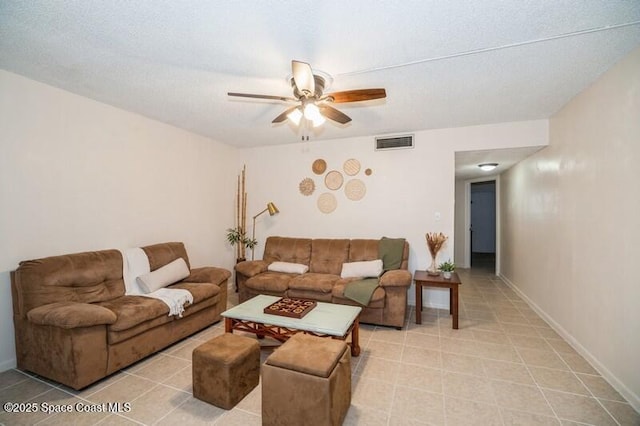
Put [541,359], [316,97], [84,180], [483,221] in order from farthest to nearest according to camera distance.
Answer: [483,221]
[84,180]
[541,359]
[316,97]

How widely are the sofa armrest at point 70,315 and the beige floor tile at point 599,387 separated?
3785 mm

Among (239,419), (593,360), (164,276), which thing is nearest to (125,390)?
(239,419)

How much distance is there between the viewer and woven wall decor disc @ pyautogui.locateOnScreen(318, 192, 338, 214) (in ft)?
14.9

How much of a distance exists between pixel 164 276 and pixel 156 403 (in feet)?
4.71

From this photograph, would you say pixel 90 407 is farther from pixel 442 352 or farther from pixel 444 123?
pixel 444 123

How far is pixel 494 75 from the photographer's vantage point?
2.38 m

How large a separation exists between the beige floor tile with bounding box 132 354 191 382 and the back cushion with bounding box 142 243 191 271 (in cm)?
105

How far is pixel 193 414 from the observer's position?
188cm

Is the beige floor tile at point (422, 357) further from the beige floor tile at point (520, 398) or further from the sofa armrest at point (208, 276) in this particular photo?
the sofa armrest at point (208, 276)

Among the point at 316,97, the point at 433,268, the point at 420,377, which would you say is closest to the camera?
the point at 316,97

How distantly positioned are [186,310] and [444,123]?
3871 mm

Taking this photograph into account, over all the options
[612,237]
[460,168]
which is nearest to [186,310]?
[612,237]

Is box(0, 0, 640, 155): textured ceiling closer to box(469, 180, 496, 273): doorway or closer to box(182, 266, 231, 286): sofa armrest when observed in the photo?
box(182, 266, 231, 286): sofa armrest

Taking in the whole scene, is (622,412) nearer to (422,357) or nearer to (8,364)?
(422,357)
